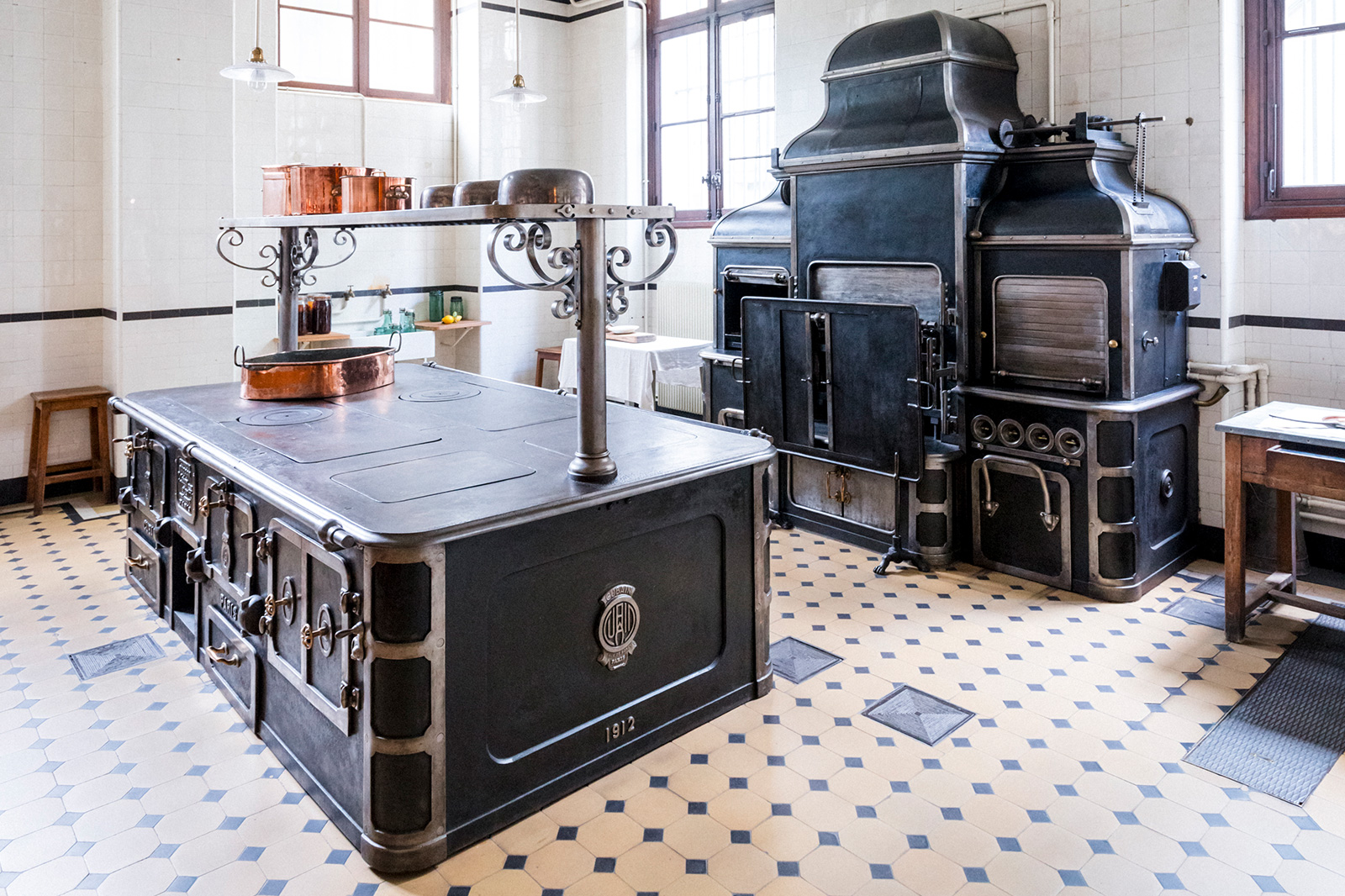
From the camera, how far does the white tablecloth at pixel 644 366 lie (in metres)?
6.84

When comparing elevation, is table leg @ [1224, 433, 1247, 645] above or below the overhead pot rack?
below

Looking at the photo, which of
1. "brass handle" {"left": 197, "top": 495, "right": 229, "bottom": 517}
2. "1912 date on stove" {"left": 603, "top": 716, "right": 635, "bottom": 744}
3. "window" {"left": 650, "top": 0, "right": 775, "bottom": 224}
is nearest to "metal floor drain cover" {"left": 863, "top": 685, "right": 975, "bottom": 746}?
"1912 date on stove" {"left": 603, "top": 716, "right": 635, "bottom": 744}

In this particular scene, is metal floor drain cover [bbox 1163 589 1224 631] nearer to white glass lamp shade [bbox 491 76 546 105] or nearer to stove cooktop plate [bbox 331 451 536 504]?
stove cooktop plate [bbox 331 451 536 504]

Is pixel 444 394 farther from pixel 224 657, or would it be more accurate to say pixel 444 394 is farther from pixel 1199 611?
pixel 1199 611

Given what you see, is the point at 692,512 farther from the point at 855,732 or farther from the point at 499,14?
the point at 499,14

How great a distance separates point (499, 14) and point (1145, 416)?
641cm

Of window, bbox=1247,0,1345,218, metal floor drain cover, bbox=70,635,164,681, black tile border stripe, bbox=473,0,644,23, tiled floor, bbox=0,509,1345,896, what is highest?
black tile border stripe, bbox=473,0,644,23

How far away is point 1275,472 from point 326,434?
361 cm

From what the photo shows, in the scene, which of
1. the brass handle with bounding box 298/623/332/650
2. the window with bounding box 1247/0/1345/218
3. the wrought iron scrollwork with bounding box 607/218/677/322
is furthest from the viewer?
the window with bounding box 1247/0/1345/218

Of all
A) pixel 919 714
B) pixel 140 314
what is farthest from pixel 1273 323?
pixel 140 314

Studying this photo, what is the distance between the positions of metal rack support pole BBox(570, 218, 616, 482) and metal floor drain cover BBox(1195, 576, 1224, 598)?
3187 mm

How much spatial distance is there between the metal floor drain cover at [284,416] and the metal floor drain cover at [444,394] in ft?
1.32

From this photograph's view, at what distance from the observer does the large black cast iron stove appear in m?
2.51

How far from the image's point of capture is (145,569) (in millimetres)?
4375
